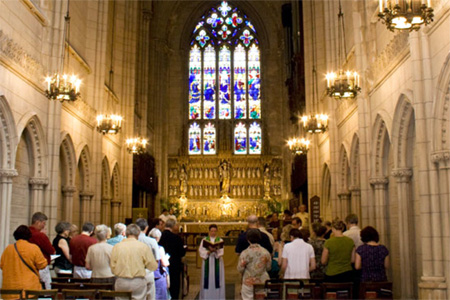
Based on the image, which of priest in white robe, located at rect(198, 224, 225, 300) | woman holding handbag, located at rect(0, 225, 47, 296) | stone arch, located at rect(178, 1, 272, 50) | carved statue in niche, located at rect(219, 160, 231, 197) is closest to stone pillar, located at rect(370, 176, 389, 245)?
priest in white robe, located at rect(198, 224, 225, 300)

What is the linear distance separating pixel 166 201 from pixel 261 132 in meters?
7.45

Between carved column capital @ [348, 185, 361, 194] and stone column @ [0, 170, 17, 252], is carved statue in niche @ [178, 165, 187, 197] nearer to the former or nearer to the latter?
carved column capital @ [348, 185, 361, 194]

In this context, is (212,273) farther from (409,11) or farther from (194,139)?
(194,139)

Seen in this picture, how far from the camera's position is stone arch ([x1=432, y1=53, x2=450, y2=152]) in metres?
8.70

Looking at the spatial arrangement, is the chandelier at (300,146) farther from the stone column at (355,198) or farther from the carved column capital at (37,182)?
the carved column capital at (37,182)

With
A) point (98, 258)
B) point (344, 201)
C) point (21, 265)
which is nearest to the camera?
point (21, 265)

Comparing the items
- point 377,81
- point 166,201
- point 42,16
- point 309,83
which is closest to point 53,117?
point 42,16

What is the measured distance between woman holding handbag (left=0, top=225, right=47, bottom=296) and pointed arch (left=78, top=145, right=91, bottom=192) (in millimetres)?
10674

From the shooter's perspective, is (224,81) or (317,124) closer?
(317,124)

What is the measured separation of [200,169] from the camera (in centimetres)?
3206

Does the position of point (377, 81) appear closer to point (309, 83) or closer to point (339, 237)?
point (339, 237)

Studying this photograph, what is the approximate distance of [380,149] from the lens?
43.0ft

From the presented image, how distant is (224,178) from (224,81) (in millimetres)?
6869

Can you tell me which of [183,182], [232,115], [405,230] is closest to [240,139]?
[232,115]
